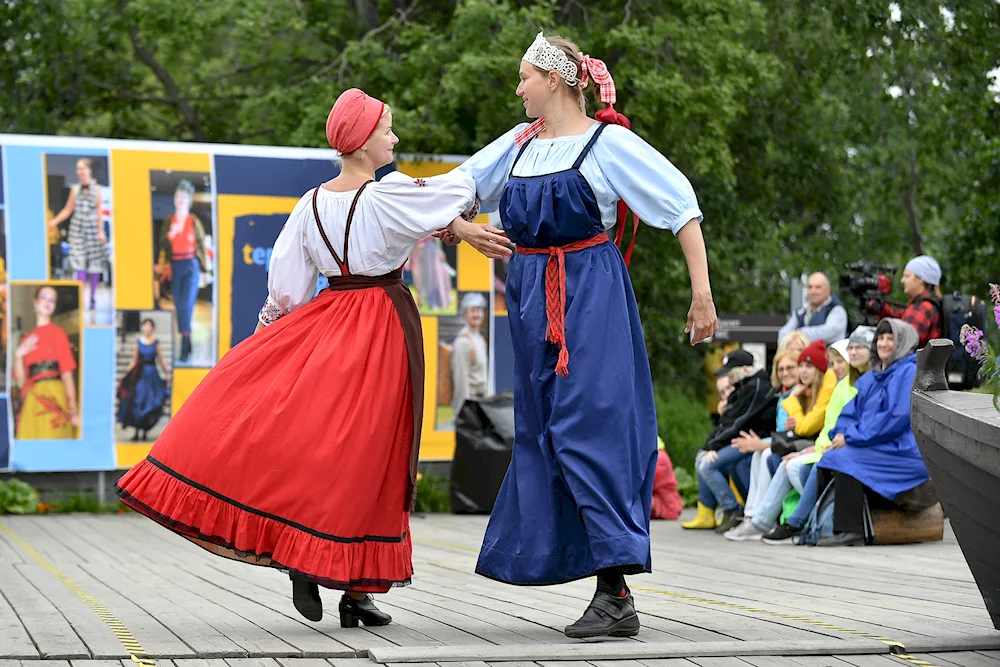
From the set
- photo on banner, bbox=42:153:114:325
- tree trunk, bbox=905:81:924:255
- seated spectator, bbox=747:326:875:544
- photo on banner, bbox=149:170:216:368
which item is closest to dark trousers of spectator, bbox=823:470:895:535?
seated spectator, bbox=747:326:875:544

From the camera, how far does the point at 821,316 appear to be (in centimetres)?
1062

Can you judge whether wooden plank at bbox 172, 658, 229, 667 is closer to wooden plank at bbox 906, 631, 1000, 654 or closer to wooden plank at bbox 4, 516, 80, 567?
wooden plank at bbox 906, 631, 1000, 654

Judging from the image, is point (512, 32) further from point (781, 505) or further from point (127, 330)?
point (781, 505)

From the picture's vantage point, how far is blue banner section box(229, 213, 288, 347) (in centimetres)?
1113

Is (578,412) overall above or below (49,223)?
below

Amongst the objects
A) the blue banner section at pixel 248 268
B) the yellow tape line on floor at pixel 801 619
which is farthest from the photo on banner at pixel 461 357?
the yellow tape line on floor at pixel 801 619

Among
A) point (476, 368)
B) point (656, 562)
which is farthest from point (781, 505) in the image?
point (476, 368)

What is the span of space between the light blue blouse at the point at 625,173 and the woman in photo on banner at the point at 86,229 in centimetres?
668

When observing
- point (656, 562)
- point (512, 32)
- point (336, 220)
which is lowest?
point (656, 562)

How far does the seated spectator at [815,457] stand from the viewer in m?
8.81

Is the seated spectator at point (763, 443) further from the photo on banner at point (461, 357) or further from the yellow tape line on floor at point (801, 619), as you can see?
the yellow tape line on floor at point (801, 619)

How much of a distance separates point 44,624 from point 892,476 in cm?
509

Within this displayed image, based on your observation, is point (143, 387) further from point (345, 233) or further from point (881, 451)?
point (345, 233)

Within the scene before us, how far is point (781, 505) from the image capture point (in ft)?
29.7
